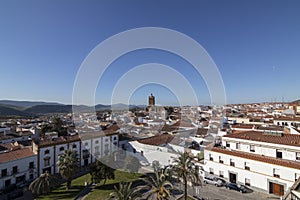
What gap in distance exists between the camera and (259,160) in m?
22.2

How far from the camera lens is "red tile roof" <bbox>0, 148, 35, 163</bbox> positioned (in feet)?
88.3

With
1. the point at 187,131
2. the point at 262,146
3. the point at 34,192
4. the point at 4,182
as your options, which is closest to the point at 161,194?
the point at 262,146

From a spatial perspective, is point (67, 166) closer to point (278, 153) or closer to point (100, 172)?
point (100, 172)

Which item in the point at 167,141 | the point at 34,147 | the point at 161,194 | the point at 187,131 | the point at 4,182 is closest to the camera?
the point at 161,194

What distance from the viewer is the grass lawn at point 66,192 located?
2314 cm

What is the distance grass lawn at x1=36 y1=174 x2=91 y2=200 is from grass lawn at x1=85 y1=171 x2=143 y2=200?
2.34 meters

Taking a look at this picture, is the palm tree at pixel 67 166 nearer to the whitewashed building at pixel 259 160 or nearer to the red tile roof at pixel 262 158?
the whitewashed building at pixel 259 160

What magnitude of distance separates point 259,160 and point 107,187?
65.4 feet

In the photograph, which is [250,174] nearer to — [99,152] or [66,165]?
[66,165]

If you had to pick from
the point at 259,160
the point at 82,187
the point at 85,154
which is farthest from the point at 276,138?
the point at 85,154

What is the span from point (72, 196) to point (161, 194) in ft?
48.8

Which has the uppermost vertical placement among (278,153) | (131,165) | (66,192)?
(278,153)

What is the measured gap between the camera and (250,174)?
22.9 meters

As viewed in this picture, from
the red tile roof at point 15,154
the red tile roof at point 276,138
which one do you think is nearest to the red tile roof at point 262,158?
the red tile roof at point 276,138
